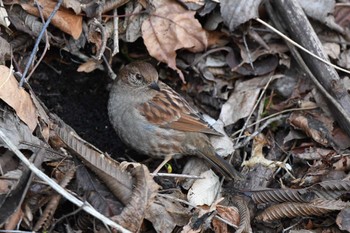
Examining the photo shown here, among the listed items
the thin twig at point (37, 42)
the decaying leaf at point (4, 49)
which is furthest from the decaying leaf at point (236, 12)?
the decaying leaf at point (4, 49)

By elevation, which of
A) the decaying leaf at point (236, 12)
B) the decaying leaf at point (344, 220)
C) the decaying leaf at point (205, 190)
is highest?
the decaying leaf at point (236, 12)

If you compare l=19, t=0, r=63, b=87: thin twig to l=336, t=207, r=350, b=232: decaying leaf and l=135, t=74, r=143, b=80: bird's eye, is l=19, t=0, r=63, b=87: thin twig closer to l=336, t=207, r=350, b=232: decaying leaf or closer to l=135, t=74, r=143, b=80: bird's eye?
l=135, t=74, r=143, b=80: bird's eye

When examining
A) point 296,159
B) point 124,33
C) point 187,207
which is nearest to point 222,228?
point 187,207

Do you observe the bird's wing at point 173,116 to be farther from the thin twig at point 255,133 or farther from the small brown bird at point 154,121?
the thin twig at point 255,133

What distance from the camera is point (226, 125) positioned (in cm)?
557

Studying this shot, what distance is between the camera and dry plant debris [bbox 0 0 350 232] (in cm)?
408

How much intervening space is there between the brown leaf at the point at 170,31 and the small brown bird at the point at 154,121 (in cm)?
20

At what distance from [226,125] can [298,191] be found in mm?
1144

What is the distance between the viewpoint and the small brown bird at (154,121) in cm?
531

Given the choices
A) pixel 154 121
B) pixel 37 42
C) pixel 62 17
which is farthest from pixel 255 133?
pixel 37 42

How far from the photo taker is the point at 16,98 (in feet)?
14.4

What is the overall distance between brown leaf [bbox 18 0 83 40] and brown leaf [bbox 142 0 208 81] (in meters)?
0.58

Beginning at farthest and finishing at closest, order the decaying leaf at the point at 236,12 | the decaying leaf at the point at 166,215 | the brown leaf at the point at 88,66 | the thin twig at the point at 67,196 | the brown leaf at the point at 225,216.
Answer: the decaying leaf at the point at 236,12 → the brown leaf at the point at 88,66 → the brown leaf at the point at 225,216 → the decaying leaf at the point at 166,215 → the thin twig at the point at 67,196

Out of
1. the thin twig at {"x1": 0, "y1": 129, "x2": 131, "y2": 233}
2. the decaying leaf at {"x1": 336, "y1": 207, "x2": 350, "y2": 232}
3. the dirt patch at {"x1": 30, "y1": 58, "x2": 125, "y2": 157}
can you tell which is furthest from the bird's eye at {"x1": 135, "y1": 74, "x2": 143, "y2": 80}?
the decaying leaf at {"x1": 336, "y1": 207, "x2": 350, "y2": 232}
